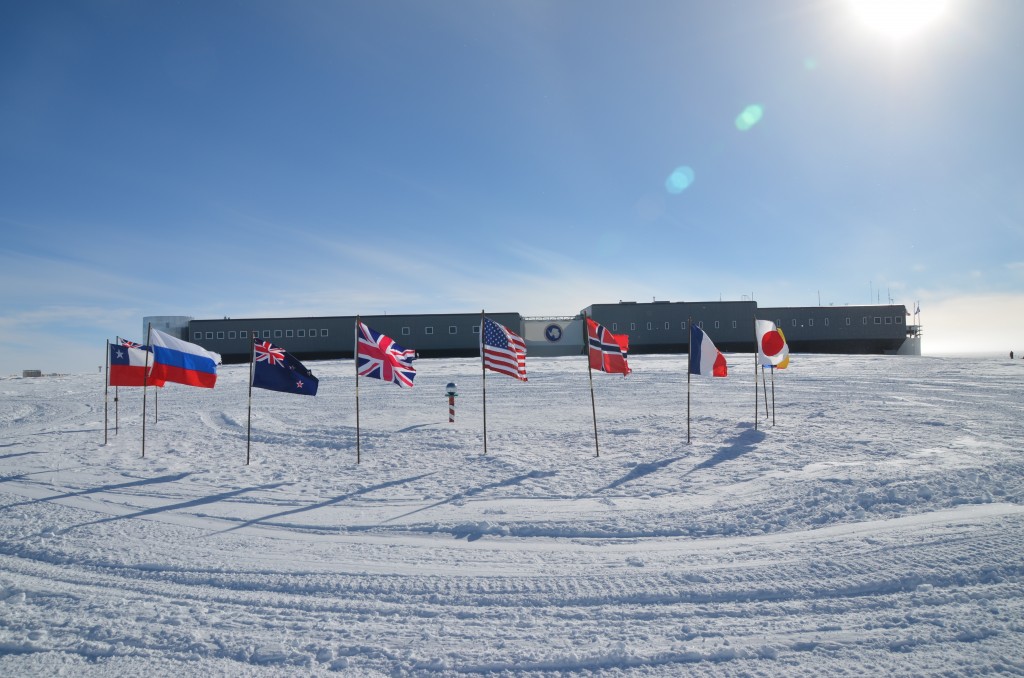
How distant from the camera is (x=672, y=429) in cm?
1288

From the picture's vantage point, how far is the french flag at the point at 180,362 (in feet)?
34.3

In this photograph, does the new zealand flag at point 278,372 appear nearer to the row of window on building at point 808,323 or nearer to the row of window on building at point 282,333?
the row of window on building at point 282,333

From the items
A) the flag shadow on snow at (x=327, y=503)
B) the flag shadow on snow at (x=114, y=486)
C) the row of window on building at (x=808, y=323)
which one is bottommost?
the flag shadow on snow at (x=327, y=503)

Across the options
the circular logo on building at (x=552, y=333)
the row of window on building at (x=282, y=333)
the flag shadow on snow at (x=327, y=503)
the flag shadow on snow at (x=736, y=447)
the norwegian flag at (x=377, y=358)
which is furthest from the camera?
the circular logo on building at (x=552, y=333)

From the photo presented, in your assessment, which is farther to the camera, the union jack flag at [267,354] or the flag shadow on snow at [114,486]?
the union jack flag at [267,354]

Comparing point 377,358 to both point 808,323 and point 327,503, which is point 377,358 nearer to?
point 327,503

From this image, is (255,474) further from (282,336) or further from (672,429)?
Result: (282,336)

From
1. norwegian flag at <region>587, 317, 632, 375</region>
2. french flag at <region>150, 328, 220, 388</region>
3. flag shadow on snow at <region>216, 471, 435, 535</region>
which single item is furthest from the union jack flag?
norwegian flag at <region>587, 317, 632, 375</region>

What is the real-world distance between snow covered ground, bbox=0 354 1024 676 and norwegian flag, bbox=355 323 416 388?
1.85 metres

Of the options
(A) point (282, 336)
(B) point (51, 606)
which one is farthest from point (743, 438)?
(A) point (282, 336)

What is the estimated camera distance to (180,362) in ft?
34.8

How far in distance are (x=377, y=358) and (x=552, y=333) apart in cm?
3468

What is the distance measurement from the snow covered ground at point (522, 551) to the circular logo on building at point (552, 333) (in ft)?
102

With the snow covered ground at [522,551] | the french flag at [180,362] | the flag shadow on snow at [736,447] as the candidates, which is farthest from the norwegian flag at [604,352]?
the french flag at [180,362]
